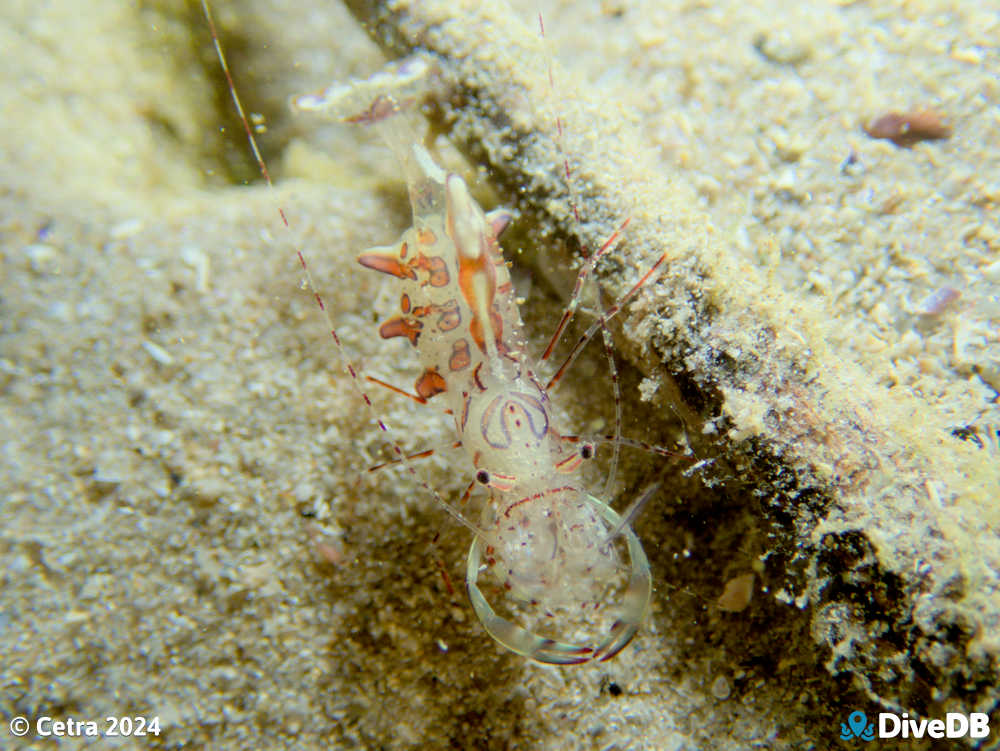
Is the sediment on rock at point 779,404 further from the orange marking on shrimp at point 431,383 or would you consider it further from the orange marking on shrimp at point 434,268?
the orange marking on shrimp at point 431,383

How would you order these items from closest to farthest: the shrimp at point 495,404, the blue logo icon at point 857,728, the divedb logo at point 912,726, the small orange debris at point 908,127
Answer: the divedb logo at point 912,726 < the blue logo icon at point 857,728 < the shrimp at point 495,404 < the small orange debris at point 908,127

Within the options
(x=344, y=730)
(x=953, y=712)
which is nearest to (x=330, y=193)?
(x=344, y=730)

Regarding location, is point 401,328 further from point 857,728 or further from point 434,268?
point 857,728

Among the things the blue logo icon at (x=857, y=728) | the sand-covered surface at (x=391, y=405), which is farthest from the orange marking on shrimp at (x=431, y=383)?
the blue logo icon at (x=857, y=728)

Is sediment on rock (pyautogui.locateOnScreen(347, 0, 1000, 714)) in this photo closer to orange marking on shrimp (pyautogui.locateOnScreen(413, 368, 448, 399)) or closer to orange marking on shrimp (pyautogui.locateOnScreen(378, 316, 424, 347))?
orange marking on shrimp (pyautogui.locateOnScreen(378, 316, 424, 347))

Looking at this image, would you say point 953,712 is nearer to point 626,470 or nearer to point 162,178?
point 626,470

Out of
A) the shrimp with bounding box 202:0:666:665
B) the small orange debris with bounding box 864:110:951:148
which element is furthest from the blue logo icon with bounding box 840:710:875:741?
the small orange debris with bounding box 864:110:951:148

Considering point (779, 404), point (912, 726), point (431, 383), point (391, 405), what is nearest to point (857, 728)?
point (912, 726)

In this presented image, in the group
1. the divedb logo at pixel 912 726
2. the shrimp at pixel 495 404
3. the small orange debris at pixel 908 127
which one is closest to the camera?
the divedb logo at pixel 912 726
